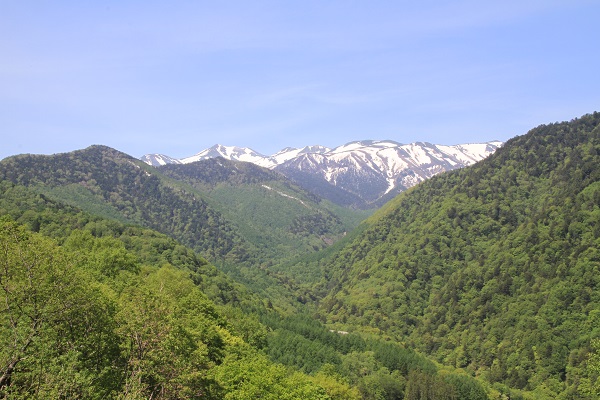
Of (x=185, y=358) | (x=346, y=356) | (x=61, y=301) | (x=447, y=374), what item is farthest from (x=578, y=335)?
(x=61, y=301)

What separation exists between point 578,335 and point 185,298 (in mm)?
165284

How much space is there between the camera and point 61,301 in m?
37.9

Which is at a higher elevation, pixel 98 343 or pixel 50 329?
pixel 50 329

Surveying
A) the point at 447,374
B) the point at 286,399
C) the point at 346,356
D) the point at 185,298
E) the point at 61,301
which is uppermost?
the point at 61,301

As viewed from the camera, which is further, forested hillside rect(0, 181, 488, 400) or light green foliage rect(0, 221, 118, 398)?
forested hillside rect(0, 181, 488, 400)

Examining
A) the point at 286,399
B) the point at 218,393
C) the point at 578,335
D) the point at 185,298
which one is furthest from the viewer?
the point at 578,335

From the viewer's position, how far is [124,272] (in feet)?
309

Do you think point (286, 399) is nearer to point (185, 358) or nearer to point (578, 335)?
point (185, 358)

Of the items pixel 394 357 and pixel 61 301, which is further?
pixel 394 357

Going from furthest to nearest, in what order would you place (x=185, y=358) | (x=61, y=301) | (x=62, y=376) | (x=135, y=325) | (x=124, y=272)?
(x=124, y=272)
(x=185, y=358)
(x=135, y=325)
(x=61, y=301)
(x=62, y=376)

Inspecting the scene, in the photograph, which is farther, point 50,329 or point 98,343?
point 98,343

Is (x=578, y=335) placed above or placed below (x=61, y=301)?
below

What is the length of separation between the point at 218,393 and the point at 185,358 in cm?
1023

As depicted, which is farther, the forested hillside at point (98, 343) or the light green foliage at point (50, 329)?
the forested hillside at point (98, 343)
